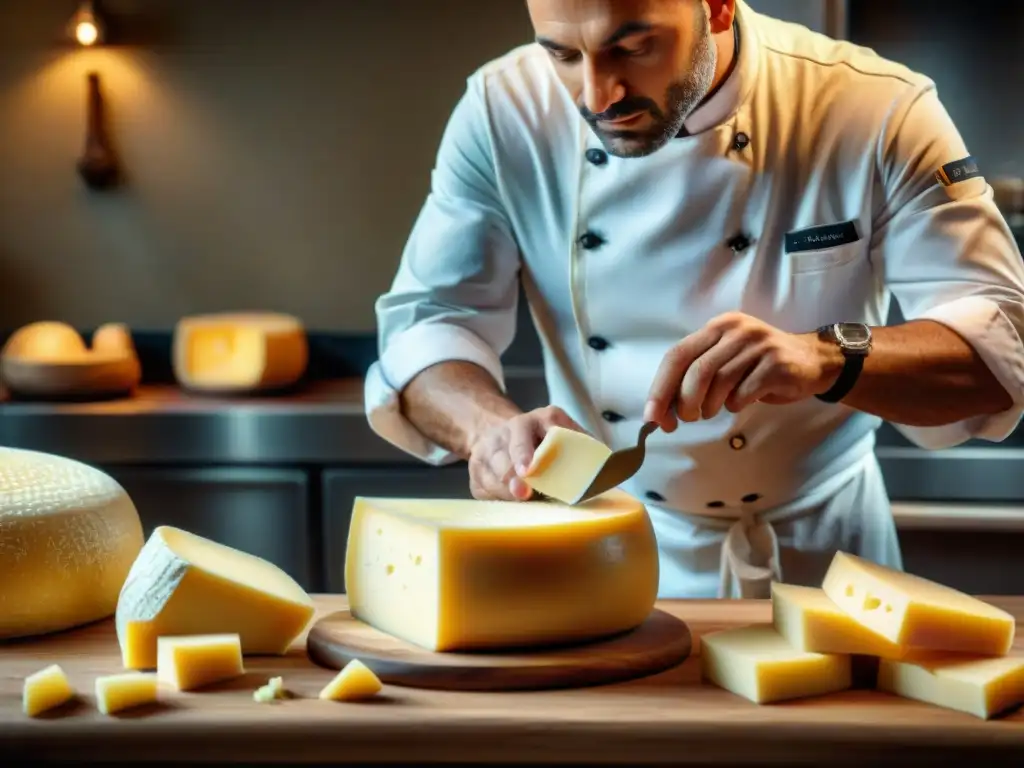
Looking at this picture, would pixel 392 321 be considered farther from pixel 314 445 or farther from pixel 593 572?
pixel 314 445

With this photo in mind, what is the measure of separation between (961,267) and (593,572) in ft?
2.07

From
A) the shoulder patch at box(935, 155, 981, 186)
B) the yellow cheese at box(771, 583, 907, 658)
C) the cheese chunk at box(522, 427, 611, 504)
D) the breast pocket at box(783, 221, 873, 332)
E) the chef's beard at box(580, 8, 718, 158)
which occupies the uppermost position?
the chef's beard at box(580, 8, 718, 158)

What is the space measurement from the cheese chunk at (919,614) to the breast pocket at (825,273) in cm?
51

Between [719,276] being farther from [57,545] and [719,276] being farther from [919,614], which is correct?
[57,545]

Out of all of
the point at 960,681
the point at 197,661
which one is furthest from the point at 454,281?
the point at 960,681

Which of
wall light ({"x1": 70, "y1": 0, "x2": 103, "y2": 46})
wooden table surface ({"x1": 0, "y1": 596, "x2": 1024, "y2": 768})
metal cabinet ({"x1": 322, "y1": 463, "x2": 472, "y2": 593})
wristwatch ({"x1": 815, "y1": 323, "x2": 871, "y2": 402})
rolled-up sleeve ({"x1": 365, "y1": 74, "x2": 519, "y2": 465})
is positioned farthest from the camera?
wall light ({"x1": 70, "y1": 0, "x2": 103, "y2": 46})

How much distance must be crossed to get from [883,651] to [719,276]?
0.64 metres

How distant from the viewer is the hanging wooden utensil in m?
3.17

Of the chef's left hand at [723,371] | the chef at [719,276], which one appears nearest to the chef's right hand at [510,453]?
the chef at [719,276]

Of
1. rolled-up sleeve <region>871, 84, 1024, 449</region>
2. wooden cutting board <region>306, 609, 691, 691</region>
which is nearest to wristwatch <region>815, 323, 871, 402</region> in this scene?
rolled-up sleeve <region>871, 84, 1024, 449</region>

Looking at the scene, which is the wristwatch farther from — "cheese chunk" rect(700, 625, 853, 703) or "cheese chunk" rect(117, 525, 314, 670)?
"cheese chunk" rect(117, 525, 314, 670)

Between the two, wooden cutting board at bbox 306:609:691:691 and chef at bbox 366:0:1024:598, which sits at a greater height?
chef at bbox 366:0:1024:598

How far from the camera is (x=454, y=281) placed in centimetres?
186

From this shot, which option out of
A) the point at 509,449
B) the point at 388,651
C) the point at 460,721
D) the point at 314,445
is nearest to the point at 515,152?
the point at 509,449
